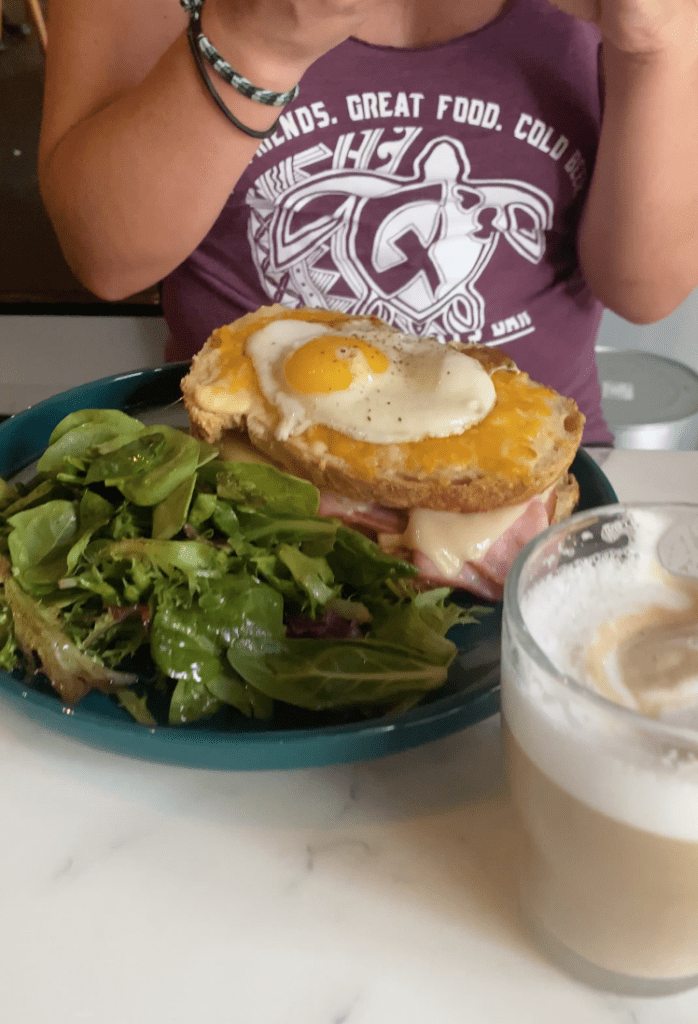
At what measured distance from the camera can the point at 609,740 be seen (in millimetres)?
568

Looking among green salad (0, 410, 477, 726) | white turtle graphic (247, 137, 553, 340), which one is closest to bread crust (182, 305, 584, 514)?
green salad (0, 410, 477, 726)

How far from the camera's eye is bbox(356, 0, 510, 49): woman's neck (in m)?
1.70

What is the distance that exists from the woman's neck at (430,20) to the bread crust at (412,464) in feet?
2.62

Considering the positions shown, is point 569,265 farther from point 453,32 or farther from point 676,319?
point 676,319

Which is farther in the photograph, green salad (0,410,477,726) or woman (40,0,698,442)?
woman (40,0,698,442)

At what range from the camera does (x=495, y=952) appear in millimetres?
712

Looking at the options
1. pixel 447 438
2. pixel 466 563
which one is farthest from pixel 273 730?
pixel 447 438

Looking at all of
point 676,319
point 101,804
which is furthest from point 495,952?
point 676,319

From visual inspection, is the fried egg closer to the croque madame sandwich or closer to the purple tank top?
the croque madame sandwich

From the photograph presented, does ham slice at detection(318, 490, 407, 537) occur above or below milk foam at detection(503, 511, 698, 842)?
below

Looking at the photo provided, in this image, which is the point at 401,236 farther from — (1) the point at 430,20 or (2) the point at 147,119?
(2) the point at 147,119

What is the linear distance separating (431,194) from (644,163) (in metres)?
0.43

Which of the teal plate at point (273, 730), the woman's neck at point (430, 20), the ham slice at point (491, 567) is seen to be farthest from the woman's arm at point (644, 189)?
the teal plate at point (273, 730)

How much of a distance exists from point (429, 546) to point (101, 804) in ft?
2.00
